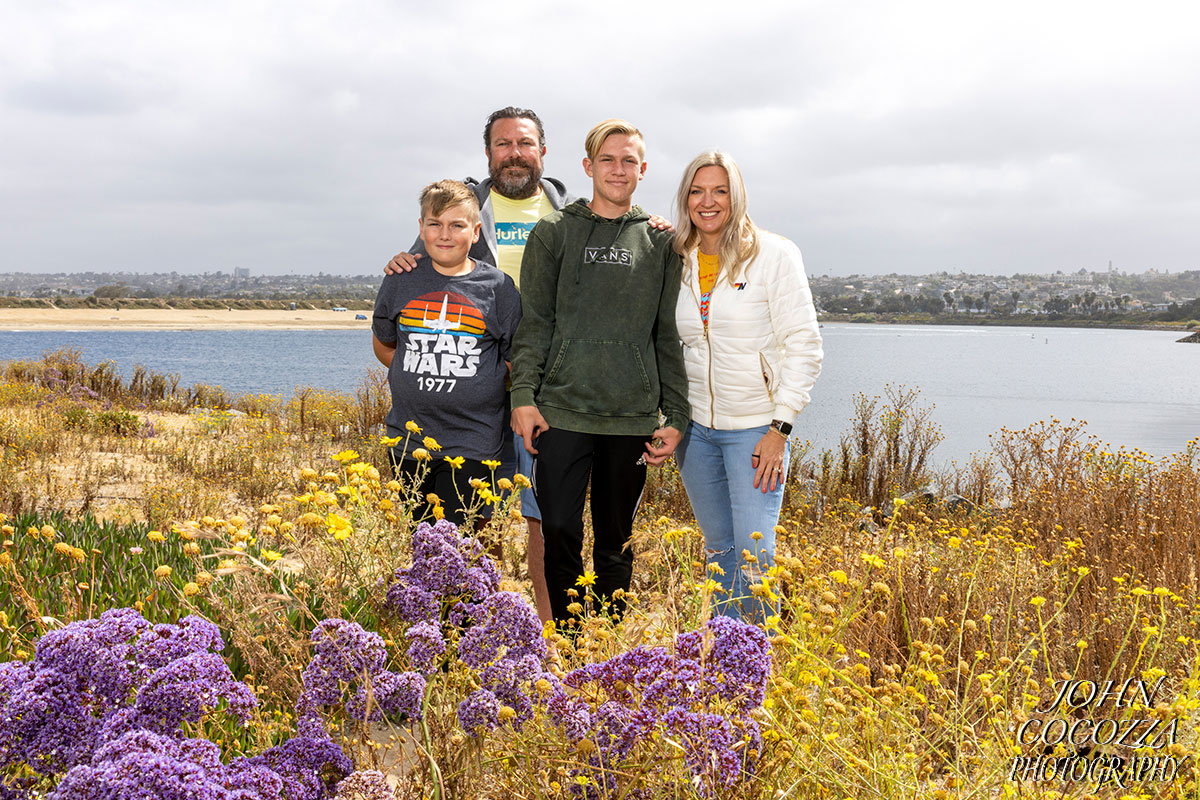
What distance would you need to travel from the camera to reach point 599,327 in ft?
11.3

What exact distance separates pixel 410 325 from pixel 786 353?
1.76 m

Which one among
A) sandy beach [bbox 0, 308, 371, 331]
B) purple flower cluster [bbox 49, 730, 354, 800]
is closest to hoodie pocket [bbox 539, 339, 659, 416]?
purple flower cluster [bbox 49, 730, 354, 800]

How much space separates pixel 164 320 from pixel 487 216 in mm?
77597

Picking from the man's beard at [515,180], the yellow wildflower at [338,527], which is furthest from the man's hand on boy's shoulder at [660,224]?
the yellow wildflower at [338,527]

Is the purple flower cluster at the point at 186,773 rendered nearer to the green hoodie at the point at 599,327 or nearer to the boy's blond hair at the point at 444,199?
the green hoodie at the point at 599,327

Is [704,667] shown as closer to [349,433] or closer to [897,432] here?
[897,432]

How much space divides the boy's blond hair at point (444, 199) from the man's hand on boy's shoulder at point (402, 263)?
208 mm

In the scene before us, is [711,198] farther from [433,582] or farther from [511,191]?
[433,582]

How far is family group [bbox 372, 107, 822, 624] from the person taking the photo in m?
3.39

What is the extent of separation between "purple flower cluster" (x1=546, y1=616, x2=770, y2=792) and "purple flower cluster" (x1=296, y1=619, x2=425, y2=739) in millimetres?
304

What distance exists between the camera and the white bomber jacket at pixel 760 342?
3.36 metres

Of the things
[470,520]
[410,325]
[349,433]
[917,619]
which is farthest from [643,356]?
[349,433]

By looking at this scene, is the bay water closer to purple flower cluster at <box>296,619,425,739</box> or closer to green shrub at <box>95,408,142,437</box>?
green shrub at <box>95,408,142,437</box>

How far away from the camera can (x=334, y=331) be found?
72.8m
